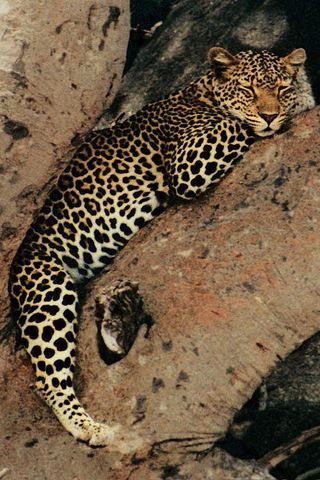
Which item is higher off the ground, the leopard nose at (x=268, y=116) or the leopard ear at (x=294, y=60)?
the leopard nose at (x=268, y=116)

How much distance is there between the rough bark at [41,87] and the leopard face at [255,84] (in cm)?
111

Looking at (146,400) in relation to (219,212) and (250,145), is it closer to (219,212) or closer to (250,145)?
(219,212)

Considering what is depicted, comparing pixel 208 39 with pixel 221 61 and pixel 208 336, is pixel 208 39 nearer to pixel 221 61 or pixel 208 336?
pixel 221 61

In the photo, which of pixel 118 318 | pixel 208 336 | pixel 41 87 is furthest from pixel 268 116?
pixel 118 318

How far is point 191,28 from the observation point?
10.5 m

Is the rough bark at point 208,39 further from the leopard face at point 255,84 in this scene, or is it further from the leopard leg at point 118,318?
the leopard leg at point 118,318

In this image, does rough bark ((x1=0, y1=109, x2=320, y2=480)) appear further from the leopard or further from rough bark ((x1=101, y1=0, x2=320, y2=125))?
rough bark ((x1=101, y1=0, x2=320, y2=125))

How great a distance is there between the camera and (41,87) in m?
7.04

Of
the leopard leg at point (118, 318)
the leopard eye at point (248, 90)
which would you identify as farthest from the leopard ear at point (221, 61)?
the leopard leg at point (118, 318)

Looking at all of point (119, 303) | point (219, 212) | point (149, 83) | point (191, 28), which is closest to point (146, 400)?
point (119, 303)

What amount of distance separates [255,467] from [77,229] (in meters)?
2.30

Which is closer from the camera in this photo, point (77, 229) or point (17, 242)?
point (17, 242)

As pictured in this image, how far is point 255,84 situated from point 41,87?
1728 millimetres

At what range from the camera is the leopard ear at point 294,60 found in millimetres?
7871
